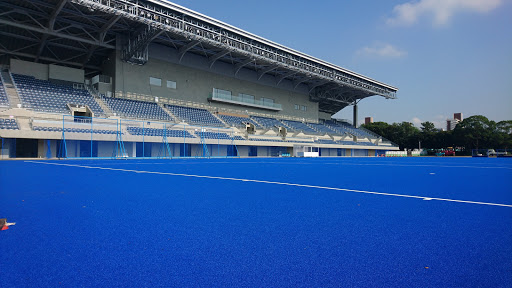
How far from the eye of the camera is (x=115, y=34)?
26094 mm

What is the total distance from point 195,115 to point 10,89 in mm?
15127

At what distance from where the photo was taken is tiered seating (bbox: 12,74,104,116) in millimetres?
21219

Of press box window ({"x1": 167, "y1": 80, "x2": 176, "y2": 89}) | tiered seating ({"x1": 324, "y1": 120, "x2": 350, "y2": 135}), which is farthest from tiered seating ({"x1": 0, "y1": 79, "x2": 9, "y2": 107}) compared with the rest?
tiered seating ({"x1": 324, "y1": 120, "x2": 350, "y2": 135})

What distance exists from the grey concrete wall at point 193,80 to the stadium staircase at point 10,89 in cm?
754

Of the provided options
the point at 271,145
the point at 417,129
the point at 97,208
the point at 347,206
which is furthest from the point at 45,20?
the point at 417,129

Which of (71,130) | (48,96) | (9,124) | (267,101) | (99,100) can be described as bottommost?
(71,130)

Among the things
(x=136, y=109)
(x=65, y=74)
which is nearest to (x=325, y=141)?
(x=136, y=109)

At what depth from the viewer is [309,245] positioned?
2.26 m

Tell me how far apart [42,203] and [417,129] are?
76778mm

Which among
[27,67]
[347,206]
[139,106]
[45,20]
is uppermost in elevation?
[45,20]

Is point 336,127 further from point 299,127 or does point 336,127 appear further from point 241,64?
point 241,64

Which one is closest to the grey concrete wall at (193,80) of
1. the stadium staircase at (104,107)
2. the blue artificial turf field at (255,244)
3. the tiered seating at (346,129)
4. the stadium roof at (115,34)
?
the stadium roof at (115,34)

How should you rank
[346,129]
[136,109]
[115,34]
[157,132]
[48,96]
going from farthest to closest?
[346,129] < [136,109] < [115,34] < [157,132] < [48,96]

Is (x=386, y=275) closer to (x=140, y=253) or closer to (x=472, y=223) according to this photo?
(x=140, y=253)
